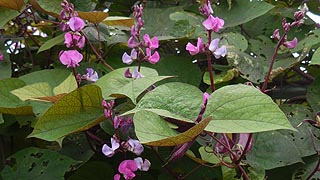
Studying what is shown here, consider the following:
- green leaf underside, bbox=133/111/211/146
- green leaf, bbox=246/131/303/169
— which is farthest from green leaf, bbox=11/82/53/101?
green leaf, bbox=246/131/303/169

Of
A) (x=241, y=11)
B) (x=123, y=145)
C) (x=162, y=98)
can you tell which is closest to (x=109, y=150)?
(x=123, y=145)

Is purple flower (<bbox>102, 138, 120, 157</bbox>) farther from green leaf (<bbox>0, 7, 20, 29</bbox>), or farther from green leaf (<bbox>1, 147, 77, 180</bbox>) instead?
green leaf (<bbox>0, 7, 20, 29</bbox>)

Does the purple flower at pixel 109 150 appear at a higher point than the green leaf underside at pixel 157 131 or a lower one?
lower

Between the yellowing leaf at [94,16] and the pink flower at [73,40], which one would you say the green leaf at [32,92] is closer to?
the pink flower at [73,40]

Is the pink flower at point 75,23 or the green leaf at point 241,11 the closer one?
the pink flower at point 75,23

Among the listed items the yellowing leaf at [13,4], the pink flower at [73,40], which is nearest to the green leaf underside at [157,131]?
the pink flower at [73,40]

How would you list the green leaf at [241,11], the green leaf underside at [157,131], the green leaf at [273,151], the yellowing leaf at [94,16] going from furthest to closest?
the green leaf at [241,11] → the yellowing leaf at [94,16] → the green leaf at [273,151] → the green leaf underside at [157,131]
